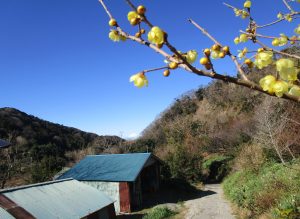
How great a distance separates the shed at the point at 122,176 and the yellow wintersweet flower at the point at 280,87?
776 inches

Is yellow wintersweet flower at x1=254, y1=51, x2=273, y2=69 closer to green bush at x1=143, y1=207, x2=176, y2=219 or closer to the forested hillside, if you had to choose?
green bush at x1=143, y1=207, x2=176, y2=219

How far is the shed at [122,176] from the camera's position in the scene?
21109 millimetres

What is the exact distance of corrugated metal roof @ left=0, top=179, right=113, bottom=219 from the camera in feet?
42.7

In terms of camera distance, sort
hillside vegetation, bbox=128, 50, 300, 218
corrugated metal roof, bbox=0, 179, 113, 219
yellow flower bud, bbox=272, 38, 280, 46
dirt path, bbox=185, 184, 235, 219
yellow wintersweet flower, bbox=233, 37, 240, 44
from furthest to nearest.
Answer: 1. dirt path, bbox=185, 184, 235, 219
2. hillside vegetation, bbox=128, 50, 300, 218
3. corrugated metal roof, bbox=0, 179, 113, 219
4. yellow wintersweet flower, bbox=233, 37, 240, 44
5. yellow flower bud, bbox=272, 38, 280, 46

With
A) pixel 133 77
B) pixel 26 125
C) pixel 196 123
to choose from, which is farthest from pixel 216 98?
pixel 133 77

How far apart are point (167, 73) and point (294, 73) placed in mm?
649

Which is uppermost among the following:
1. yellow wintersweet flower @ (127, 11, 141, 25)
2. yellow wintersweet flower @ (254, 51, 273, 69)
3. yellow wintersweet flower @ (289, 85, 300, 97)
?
yellow wintersweet flower @ (127, 11, 141, 25)

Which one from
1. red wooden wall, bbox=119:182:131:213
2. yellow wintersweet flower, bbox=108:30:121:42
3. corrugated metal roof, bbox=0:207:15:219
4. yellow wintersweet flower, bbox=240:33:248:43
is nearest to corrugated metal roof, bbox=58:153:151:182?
red wooden wall, bbox=119:182:131:213

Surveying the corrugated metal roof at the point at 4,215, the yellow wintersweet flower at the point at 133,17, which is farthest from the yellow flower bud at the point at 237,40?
the corrugated metal roof at the point at 4,215

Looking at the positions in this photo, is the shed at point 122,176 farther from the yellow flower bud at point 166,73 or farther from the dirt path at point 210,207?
the yellow flower bud at point 166,73

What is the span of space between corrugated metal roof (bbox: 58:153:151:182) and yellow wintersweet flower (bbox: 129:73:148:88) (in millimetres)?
19423

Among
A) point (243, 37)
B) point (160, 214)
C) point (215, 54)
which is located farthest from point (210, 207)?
point (215, 54)

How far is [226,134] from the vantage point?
3372 cm

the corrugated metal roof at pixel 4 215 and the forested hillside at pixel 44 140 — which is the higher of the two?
the forested hillside at pixel 44 140
